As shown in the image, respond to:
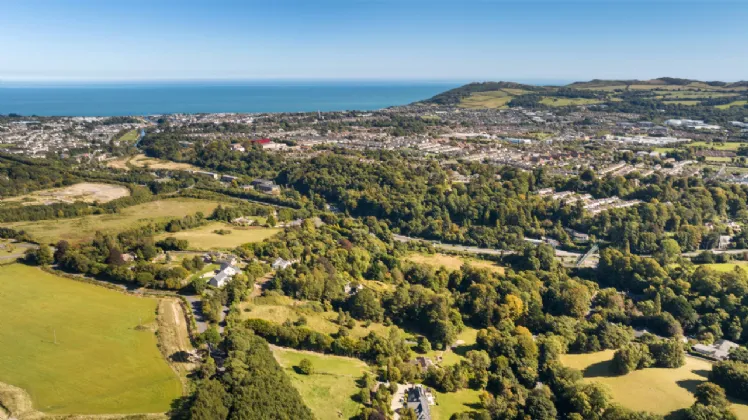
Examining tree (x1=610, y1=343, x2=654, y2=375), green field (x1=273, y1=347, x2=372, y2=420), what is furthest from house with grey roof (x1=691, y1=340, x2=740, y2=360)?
green field (x1=273, y1=347, x2=372, y2=420)

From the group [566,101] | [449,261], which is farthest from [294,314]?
[566,101]

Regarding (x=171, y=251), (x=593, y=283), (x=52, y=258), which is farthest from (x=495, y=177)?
(x=52, y=258)

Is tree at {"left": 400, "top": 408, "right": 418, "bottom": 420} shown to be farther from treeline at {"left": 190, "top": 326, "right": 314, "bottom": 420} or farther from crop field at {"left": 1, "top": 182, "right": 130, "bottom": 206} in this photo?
crop field at {"left": 1, "top": 182, "right": 130, "bottom": 206}

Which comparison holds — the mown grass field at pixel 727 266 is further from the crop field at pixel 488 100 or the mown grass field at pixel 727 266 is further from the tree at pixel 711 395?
the crop field at pixel 488 100

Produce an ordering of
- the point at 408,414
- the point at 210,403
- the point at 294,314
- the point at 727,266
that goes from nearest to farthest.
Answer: the point at 210,403 → the point at 408,414 → the point at 294,314 → the point at 727,266

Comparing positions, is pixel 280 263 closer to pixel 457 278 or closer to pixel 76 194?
pixel 457 278

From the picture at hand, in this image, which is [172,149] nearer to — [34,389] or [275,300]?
[275,300]

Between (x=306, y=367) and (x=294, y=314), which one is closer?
(x=306, y=367)
